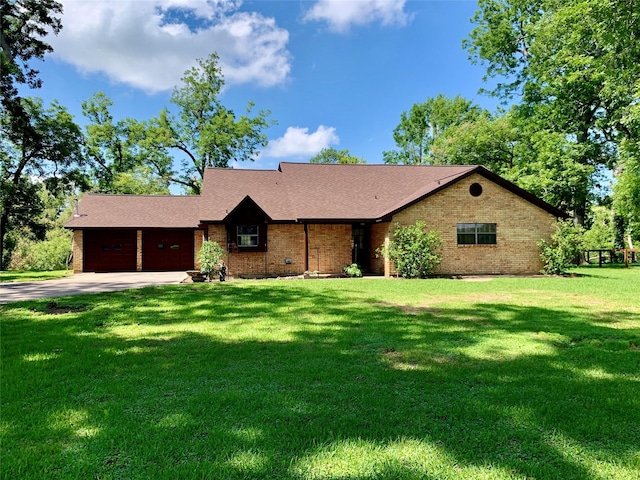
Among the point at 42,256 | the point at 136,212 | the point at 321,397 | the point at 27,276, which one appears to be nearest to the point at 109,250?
the point at 136,212

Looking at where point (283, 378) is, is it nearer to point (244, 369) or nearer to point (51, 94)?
point (244, 369)

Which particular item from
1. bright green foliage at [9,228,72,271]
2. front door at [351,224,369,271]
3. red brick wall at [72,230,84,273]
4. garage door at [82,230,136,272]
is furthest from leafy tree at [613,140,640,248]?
bright green foliage at [9,228,72,271]

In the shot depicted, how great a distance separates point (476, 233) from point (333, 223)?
6549mm

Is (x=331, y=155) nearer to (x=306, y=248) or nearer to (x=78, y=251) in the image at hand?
(x=78, y=251)

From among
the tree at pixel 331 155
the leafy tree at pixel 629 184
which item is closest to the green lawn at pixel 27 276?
the leafy tree at pixel 629 184

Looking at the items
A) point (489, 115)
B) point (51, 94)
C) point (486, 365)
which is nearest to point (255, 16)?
point (486, 365)

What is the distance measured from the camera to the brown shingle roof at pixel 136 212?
2088 cm

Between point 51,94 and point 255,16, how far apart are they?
1979 cm

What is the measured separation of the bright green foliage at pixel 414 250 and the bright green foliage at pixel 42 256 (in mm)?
29425

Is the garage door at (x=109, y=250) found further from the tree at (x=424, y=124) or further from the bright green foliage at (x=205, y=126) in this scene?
the tree at (x=424, y=124)

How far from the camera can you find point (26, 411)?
323 cm

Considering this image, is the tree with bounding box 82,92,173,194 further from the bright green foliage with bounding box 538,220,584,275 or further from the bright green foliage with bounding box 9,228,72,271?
the bright green foliage with bounding box 538,220,584,275

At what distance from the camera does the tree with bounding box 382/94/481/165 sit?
43.1m

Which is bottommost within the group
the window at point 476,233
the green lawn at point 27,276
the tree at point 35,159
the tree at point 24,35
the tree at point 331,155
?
the green lawn at point 27,276
